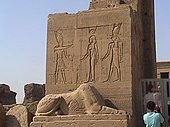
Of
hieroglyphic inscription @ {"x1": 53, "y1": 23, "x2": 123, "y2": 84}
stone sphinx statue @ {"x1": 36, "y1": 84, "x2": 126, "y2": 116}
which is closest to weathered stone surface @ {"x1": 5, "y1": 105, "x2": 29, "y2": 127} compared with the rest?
stone sphinx statue @ {"x1": 36, "y1": 84, "x2": 126, "y2": 116}

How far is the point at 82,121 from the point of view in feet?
27.7

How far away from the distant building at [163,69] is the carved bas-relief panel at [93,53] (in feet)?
77.4

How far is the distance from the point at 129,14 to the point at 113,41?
0.99m

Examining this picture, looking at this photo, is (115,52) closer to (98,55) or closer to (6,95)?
(98,55)

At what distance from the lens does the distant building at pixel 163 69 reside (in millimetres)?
33031

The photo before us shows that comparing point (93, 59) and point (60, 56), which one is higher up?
point (60, 56)

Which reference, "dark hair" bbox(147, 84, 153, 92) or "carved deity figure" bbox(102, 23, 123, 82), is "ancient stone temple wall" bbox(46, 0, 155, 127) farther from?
"dark hair" bbox(147, 84, 153, 92)

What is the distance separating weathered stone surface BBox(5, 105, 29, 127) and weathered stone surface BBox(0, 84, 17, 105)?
1238cm

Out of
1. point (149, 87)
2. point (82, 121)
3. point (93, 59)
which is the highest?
point (93, 59)

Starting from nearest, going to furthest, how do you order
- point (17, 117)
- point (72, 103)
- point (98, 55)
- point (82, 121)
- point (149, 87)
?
point (82, 121) < point (72, 103) < point (17, 117) < point (98, 55) < point (149, 87)

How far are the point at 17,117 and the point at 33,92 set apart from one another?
12.3 m

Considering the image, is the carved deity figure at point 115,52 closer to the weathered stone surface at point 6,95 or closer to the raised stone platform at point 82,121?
the raised stone platform at point 82,121

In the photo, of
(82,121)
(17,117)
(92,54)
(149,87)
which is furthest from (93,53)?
(17,117)

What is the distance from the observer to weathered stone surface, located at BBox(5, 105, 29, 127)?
388 inches
